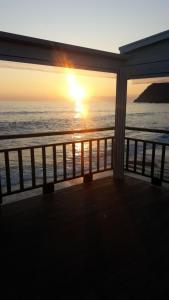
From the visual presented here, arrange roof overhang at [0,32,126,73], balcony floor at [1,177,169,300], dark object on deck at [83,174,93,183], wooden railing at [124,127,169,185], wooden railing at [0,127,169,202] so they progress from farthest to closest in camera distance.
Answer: dark object on deck at [83,174,93,183] < wooden railing at [124,127,169,185] < wooden railing at [0,127,169,202] < roof overhang at [0,32,126,73] < balcony floor at [1,177,169,300]

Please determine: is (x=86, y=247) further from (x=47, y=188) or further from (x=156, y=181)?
(x=156, y=181)

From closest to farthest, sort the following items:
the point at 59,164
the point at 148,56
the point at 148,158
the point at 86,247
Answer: the point at 86,247 < the point at 148,56 < the point at 59,164 < the point at 148,158

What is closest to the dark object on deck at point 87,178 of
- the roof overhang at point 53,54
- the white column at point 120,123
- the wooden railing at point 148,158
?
the white column at point 120,123

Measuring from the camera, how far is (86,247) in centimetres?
207

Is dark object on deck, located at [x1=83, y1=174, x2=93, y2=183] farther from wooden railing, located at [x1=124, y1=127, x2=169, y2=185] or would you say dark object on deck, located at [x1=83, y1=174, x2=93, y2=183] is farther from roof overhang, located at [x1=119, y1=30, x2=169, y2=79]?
roof overhang, located at [x1=119, y1=30, x2=169, y2=79]

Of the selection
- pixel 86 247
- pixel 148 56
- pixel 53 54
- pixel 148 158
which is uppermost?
pixel 148 56

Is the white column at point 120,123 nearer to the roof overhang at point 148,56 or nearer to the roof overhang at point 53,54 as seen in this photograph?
the roof overhang at point 148,56

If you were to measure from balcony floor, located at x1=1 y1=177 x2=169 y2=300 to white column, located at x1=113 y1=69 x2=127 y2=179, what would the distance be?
0.86 meters

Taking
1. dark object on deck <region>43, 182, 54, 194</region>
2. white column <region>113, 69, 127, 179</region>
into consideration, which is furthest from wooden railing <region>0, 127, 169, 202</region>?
white column <region>113, 69, 127, 179</region>

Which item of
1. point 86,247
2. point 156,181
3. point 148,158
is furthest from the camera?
point 148,158

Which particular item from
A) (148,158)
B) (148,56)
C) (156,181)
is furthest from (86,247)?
(148,158)

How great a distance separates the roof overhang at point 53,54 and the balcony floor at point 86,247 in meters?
1.90

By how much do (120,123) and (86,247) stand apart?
2.41 m

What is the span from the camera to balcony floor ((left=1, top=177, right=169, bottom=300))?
1.61 meters
